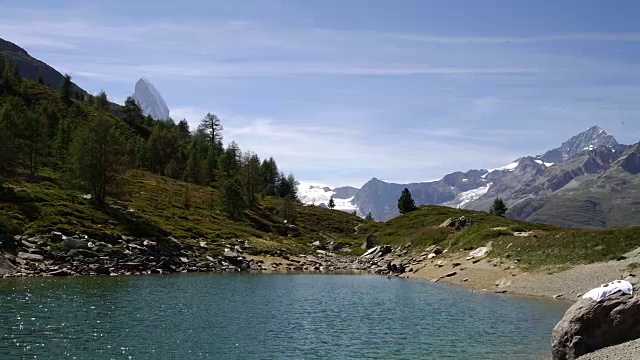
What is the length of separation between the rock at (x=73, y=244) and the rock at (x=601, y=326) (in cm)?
6911

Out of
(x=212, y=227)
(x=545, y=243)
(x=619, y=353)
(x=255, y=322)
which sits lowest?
(x=255, y=322)

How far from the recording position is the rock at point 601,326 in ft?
88.5

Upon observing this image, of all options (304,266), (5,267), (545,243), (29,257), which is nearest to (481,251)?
(545,243)

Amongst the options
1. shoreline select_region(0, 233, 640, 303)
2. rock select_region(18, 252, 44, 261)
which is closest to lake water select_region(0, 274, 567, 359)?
shoreline select_region(0, 233, 640, 303)

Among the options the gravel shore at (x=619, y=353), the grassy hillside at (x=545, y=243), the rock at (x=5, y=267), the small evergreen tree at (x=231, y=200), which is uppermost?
the small evergreen tree at (x=231, y=200)

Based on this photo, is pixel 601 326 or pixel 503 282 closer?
pixel 601 326

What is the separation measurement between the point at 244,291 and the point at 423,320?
2491 centimetres

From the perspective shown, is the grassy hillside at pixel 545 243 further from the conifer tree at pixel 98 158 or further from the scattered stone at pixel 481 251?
the conifer tree at pixel 98 158

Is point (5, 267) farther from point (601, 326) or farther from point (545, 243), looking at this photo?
point (545, 243)

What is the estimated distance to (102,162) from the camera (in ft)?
331

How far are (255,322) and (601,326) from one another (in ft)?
79.4

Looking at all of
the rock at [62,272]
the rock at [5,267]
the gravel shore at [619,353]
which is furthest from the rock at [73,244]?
the gravel shore at [619,353]

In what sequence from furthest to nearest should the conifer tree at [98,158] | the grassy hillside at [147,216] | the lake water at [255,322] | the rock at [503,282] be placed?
1. the conifer tree at [98,158]
2. the grassy hillside at [147,216]
3. the rock at [503,282]
4. the lake water at [255,322]

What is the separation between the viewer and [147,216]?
107 metres
